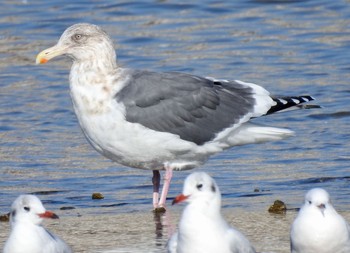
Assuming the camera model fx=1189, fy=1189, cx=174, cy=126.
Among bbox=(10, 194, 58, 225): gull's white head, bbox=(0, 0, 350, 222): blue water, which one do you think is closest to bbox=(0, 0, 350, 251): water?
bbox=(0, 0, 350, 222): blue water

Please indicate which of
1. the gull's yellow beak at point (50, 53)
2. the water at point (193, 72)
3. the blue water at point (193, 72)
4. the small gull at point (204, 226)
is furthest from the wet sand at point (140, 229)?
the gull's yellow beak at point (50, 53)

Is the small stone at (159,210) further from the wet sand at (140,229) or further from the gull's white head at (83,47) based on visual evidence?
the gull's white head at (83,47)

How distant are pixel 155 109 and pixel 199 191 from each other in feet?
7.96

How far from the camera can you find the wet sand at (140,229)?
8062mm

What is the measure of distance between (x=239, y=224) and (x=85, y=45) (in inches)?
80.5

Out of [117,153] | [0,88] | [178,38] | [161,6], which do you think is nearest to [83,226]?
[117,153]

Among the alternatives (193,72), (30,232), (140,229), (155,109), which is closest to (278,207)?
(140,229)

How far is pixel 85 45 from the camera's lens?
962 centimetres

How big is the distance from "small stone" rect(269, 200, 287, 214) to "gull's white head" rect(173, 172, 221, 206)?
6.07 ft

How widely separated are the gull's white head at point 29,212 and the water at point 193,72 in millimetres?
2006

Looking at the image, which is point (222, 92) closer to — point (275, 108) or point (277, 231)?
point (275, 108)

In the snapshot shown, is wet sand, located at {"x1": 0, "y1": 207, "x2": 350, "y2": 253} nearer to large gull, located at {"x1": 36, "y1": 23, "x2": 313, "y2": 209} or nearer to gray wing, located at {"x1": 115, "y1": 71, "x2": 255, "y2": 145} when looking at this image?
large gull, located at {"x1": 36, "y1": 23, "x2": 313, "y2": 209}

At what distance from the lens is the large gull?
30.4 ft

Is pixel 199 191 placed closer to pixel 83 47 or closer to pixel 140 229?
pixel 140 229
